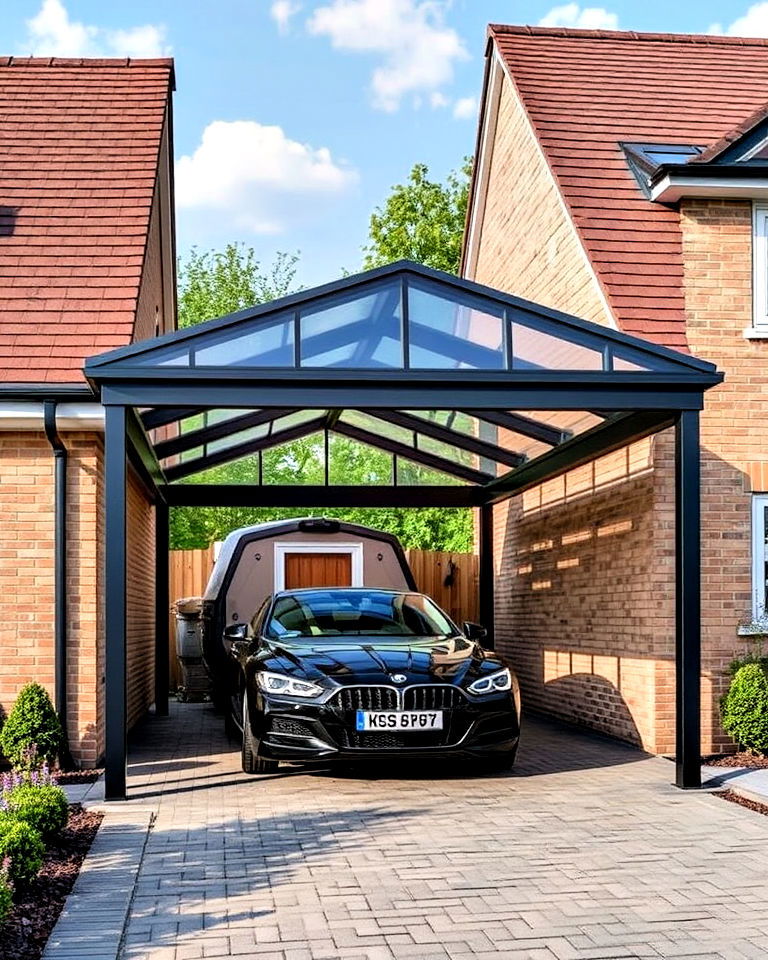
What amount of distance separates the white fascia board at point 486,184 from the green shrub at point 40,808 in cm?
669

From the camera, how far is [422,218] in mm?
39812

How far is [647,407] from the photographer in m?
9.23

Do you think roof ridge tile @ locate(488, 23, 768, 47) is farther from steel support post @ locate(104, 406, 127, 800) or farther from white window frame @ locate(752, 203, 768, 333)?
steel support post @ locate(104, 406, 127, 800)

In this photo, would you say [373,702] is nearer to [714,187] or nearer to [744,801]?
[744,801]

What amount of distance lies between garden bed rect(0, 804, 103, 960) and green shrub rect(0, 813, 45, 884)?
0.44ft

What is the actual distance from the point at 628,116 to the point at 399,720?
854 cm

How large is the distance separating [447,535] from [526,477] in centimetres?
2159

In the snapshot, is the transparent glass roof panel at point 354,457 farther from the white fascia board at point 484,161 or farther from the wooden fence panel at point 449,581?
the white fascia board at point 484,161

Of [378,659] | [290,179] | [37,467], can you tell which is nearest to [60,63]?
[37,467]

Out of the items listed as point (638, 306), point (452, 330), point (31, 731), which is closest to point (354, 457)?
point (638, 306)

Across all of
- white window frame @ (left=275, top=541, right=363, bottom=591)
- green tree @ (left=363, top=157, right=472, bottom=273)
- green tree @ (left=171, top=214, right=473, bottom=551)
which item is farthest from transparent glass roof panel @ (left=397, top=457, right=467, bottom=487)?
green tree @ (left=363, top=157, right=472, bottom=273)

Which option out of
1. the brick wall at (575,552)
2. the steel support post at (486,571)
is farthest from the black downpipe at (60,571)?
the steel support post at (486,571)

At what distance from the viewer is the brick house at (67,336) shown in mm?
10258

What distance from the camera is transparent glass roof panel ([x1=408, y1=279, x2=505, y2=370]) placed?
9133 millimetres
